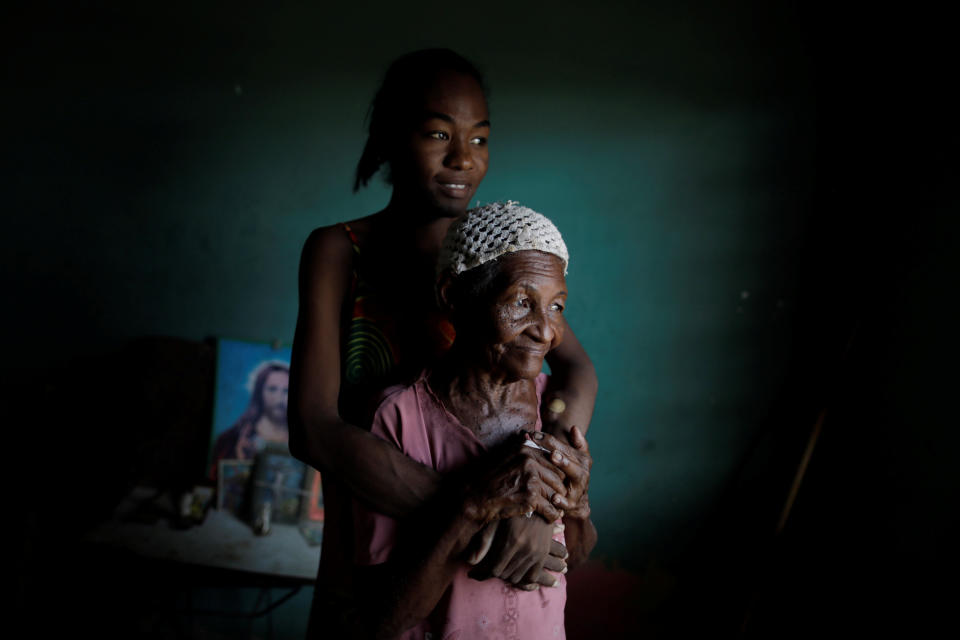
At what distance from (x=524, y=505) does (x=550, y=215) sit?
230 cm

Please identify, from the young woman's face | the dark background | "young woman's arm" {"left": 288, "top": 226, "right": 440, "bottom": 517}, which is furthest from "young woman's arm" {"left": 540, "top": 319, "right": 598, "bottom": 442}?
the dark background

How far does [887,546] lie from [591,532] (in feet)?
6.80

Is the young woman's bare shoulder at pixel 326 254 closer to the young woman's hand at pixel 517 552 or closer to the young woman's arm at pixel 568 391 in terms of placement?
the young woman's arm at pixel 568 391

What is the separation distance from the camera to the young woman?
1342 millimetres

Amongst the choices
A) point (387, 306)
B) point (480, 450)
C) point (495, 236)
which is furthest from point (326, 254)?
point (480, 450)

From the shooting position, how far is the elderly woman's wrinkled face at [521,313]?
4.19 ft

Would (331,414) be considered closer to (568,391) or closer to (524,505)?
(524,505)

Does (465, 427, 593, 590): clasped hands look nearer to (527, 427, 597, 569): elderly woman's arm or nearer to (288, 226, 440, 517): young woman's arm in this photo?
(527, 427, 597, 569): elderly woman's arm

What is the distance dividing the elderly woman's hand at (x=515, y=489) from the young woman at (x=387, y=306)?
4.3 inches

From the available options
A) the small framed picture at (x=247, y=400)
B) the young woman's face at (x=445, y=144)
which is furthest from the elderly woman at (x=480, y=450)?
the small framed picture at (x=247, y=400)

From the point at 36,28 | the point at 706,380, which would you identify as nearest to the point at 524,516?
the point at 706,380

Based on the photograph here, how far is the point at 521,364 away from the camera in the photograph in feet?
4.25

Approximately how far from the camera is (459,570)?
1.25 metres

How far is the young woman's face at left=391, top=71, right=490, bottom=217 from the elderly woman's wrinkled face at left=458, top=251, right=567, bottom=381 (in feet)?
1.18
